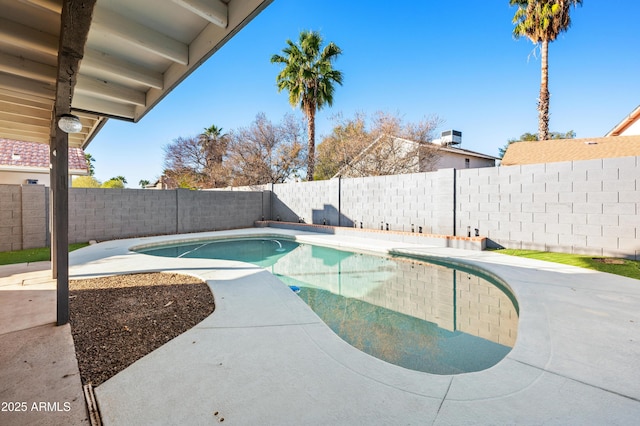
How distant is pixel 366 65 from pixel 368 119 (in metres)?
3.80

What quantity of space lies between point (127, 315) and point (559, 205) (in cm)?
883

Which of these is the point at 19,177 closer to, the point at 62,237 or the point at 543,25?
the point at 62,237

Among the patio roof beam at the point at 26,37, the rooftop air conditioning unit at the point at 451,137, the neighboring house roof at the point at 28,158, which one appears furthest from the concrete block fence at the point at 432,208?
the rooftop air conditioning unit at the point at 451,137

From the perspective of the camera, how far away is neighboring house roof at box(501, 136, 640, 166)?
10758mm

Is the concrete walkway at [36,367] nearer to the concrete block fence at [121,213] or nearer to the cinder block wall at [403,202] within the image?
the concrete block fence at [121,213]

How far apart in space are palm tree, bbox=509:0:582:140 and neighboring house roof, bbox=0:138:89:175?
22107 millimetres

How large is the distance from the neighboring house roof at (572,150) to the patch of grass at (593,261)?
22.1 feet

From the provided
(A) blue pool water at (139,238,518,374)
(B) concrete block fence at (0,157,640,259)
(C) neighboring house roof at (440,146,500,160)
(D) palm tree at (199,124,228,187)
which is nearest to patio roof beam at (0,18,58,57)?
(A) blue pool water at (139,238,518,374)

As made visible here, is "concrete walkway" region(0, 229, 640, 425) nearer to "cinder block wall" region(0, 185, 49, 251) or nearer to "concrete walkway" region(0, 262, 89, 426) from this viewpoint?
"concrete walkway" region(0, 262, 89, 426)

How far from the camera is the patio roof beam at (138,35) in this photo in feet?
8.70

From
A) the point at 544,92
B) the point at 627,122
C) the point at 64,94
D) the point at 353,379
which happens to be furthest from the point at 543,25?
the point at 64,94

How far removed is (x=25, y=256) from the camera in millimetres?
6641

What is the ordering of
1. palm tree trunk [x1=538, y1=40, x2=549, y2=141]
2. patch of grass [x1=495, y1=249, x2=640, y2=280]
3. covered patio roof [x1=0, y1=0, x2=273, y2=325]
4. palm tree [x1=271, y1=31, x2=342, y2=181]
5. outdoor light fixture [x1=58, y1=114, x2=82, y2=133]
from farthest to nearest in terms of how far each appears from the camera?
palm tree [x1=271, y1=31, x2=342, y2=181] < palm tree trunk [x1=538, y1=40, x2=549, y2=141] < patch of grass [x1=495, y1=249, x2=640, y2=280] < outdoor light fixture [x1=58, y1=114, x2=82, y2=133] < covered patio roof [x1=0, y1=0, x2=273, y2=325]

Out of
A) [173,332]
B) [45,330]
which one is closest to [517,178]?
[173,332]
